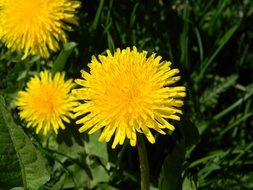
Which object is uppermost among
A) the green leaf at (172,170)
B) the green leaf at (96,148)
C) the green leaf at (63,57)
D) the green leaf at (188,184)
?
the green leaf at (63,57)

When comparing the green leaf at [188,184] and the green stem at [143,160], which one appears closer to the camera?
the green stem at [143,160]

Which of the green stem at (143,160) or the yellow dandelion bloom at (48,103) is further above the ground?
the yellow dandelion bloom at (48,103)

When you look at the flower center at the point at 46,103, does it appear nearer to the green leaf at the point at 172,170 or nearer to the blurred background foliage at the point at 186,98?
the blurred background foliage at the point at 186,98

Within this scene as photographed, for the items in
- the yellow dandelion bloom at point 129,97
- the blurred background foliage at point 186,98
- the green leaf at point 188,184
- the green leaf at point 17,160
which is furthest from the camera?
the blurred background foliage at point 186,98

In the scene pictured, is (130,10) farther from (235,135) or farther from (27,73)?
(235,135)

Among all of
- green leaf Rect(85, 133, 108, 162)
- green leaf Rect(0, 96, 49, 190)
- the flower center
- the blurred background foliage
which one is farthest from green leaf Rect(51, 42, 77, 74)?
green leaf Rect(0, 96, 49, 190)

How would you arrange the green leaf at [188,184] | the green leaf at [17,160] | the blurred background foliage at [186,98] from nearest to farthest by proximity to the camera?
the green leaf at [17,160]
the green leaf at [188,184]
the blurred background foliage at [186,98]

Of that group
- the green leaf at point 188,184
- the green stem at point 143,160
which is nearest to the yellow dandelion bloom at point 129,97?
the green stem at point 143,160

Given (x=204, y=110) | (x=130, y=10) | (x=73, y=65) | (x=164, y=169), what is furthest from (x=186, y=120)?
(x=130, y=10)
